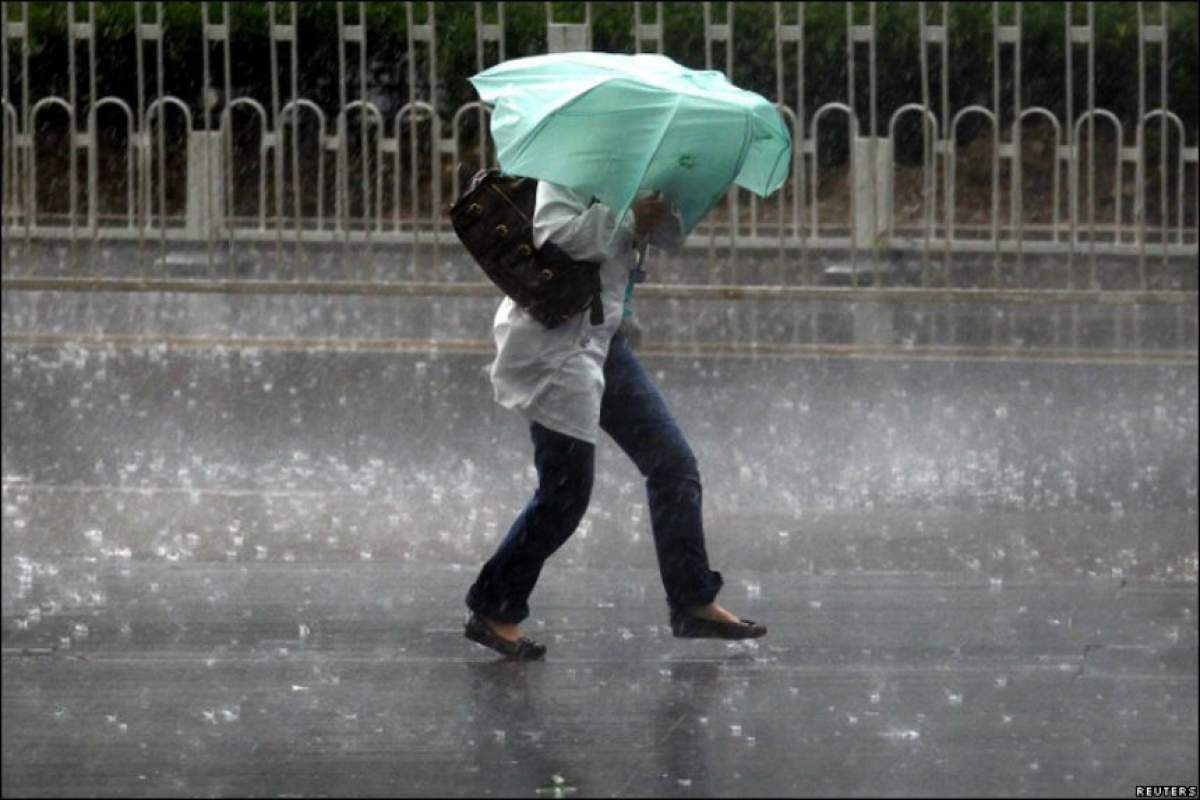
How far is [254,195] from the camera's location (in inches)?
747

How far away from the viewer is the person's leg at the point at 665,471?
22.2ft

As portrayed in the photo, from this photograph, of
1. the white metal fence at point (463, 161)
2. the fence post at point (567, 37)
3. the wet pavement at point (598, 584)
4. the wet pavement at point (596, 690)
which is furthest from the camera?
the white metal fence at point (463, 161)

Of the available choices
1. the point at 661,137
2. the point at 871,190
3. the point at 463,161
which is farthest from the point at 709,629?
the point at 463,161

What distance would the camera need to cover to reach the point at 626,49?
18.7 m

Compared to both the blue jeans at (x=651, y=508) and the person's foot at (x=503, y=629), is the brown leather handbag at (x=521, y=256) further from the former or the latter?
the person's foot at (x=503, y=629)

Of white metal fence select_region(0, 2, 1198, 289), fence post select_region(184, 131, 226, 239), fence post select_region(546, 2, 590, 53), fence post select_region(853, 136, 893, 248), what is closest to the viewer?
fence post select_region(546, 2, 590, 53)

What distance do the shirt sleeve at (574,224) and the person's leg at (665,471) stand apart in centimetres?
49

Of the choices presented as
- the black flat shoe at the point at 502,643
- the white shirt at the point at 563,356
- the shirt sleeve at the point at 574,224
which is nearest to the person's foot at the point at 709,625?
the black flat shoe at the point at 502,643

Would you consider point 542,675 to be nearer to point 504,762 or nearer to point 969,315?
point 504,762

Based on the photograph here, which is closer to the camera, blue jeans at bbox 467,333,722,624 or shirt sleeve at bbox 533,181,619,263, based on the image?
shirt sleeve at bbox 533,181,619,263

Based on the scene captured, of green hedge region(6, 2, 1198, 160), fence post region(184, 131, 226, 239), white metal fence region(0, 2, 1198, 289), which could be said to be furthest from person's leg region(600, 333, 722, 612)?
green hedge region(6, 2, 1198, 160)

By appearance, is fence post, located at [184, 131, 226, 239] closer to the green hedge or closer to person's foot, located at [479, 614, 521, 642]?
the green hedge

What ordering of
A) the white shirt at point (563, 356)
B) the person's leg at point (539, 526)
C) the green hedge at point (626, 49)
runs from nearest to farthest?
the white shirt at point (563, 356) → the person's leg at point (539, 526) → the green hedge at point (626, 49)

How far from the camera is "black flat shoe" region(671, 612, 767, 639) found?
677cm
